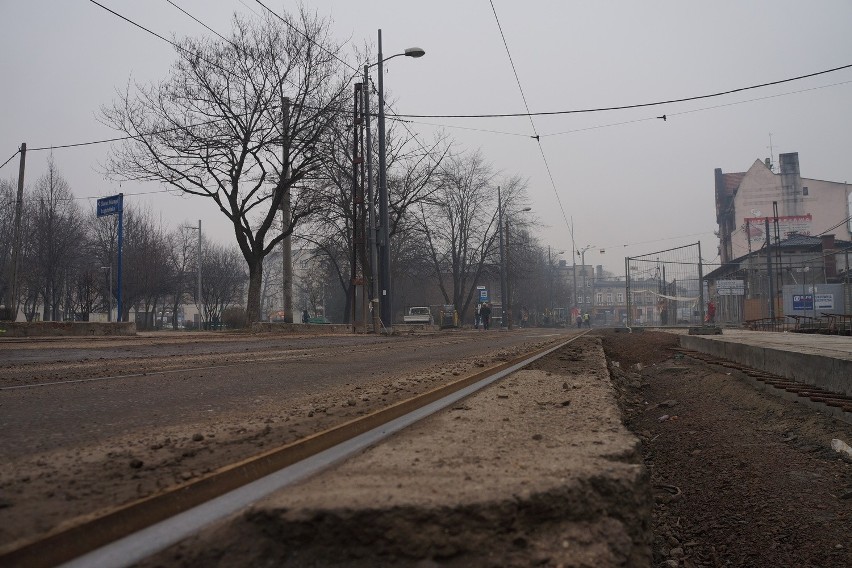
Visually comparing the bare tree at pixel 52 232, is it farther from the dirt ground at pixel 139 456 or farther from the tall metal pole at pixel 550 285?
the tall metal pole at pixel 550 285

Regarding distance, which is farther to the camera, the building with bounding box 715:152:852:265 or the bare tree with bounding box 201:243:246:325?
the bare tree with bounding box 201:243:246:325

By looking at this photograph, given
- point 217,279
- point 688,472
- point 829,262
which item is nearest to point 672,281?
point 829,262

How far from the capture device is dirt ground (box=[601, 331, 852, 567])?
3.43m

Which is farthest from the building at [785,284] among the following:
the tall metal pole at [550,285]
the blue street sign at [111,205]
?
the tall metal pole at [550,285]

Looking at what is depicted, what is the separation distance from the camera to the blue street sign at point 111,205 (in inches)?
1266

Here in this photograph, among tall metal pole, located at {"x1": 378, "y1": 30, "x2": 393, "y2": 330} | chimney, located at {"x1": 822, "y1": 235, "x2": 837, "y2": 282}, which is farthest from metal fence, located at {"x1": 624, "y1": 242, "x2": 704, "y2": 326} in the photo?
tall metal pole, located at {"x1": 378, "y1": 30, "x2": 393, "y2": 330}

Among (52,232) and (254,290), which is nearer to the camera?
(254,290)

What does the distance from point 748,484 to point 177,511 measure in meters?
3.77

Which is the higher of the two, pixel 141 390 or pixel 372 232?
pixel 372 232

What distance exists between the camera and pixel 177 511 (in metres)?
2.05

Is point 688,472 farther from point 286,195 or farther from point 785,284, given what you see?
point 785,284

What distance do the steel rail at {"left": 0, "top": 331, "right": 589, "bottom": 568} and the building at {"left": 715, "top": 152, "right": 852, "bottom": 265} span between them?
63793 millimetres

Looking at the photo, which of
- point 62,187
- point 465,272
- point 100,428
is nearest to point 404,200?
point 465,272

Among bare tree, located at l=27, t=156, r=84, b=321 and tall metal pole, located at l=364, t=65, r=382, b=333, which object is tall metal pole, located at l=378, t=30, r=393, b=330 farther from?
bare tree, located at l=27, t=156, r=84, b=321
